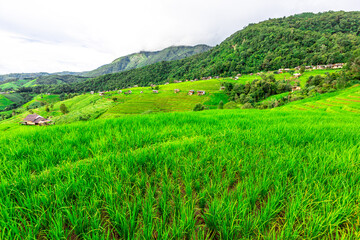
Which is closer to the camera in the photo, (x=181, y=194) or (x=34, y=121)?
(x=181, y=194)

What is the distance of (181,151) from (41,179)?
221 centimetres

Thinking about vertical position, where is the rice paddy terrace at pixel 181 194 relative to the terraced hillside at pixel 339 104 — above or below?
above

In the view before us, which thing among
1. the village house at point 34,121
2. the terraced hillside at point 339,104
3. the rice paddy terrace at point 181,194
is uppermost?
the rice paddy terrace at point 181,194

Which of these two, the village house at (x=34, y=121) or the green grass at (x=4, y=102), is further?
the green grass at (x=4, y=102)

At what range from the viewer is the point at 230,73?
168 m

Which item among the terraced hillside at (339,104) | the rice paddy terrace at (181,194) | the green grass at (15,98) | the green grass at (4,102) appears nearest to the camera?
the rice paddy terrace at (181,194)

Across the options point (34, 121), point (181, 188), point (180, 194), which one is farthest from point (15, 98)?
point (180, 194)

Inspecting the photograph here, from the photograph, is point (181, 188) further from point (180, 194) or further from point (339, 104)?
point (339, 104)

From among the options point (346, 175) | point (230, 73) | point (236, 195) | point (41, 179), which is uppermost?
point (230, 73)

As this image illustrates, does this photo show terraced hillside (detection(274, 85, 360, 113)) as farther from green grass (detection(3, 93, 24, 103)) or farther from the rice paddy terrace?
green grass (detection(3, 93, 24, 103))

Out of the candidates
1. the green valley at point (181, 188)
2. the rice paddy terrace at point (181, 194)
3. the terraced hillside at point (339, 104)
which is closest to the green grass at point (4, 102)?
the green valley at point (181, 188)

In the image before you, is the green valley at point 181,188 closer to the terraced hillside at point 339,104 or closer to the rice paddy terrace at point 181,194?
the rice paddy terrace at point 181,194

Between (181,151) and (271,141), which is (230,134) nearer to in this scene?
(271,141)

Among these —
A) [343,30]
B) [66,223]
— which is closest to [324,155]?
[66,223]
